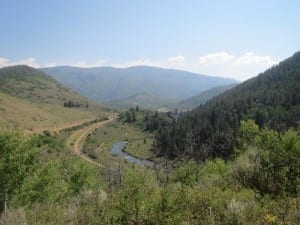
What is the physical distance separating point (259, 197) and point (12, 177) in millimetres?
14462

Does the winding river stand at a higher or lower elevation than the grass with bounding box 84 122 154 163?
lower

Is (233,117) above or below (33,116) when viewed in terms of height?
above

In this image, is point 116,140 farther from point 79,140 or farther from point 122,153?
point 122,153

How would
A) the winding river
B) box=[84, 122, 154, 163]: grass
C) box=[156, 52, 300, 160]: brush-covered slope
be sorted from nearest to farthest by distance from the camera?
box=[156, 52, 300, 160]: brush-covered slope
the winding river
box=[84, 122, 154, 163]: grass

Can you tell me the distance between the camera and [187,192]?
1209 centimetres

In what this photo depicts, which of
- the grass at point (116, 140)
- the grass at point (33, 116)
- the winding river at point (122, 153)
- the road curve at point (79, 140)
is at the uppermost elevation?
the grass at point (33, 116)

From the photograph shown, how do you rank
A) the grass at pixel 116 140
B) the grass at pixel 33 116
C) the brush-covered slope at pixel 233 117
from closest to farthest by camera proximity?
the brush-covered slope at pixel 233 117, the grass at pixel 116 140, the grass at pixel 33 116

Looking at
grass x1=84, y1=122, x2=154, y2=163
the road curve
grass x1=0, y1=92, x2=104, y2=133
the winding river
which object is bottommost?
the winding river

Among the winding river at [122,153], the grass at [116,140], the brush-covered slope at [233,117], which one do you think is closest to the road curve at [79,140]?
the grass at [116,140]

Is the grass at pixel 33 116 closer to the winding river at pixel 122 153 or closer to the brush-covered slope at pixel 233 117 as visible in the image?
the winding river at pixel 122 153

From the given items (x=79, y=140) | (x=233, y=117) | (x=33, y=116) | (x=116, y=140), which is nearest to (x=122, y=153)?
(x=79, y=140)

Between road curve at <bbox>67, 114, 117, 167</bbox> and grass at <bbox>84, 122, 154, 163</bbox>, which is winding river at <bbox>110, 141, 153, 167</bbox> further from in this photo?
road curve at <bbox>67, 114, 117, 167</bbox>

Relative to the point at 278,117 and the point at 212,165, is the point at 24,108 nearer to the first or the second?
the point at 278,117

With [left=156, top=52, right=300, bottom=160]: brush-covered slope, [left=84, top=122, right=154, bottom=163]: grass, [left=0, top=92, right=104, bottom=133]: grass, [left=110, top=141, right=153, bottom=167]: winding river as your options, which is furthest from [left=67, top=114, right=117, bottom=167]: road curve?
[left=156, top=52, right=300, bottom=160]: brush-covered slope
